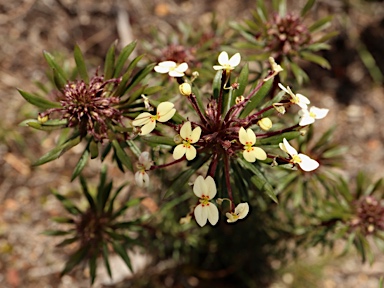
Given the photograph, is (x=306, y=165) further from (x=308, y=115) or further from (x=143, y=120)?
(x=143, y=120)

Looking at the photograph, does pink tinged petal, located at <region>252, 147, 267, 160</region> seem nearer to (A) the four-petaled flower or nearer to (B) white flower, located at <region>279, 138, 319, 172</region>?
(B) white flower, located at <region>279, 138, 319, 172</region>

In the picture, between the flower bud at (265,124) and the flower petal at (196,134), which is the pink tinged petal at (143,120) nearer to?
the flower petal at (196,134)

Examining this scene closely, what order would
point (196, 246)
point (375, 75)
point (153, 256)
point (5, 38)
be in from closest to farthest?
point (196, 246) < point (153, 256) < point (5, 38) < point (375, 75)

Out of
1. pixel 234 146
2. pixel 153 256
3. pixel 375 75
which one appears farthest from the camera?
pixel 375 75

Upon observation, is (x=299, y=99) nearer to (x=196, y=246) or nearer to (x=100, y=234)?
(x=100, y=234)

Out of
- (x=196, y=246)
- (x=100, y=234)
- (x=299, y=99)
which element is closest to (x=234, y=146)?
(x=299, y=99)

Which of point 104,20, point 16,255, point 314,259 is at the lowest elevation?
point 314,259

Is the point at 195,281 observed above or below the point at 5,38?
below

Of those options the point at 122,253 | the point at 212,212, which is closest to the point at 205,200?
the point at 212,212

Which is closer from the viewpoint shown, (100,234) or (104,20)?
(100,234)
